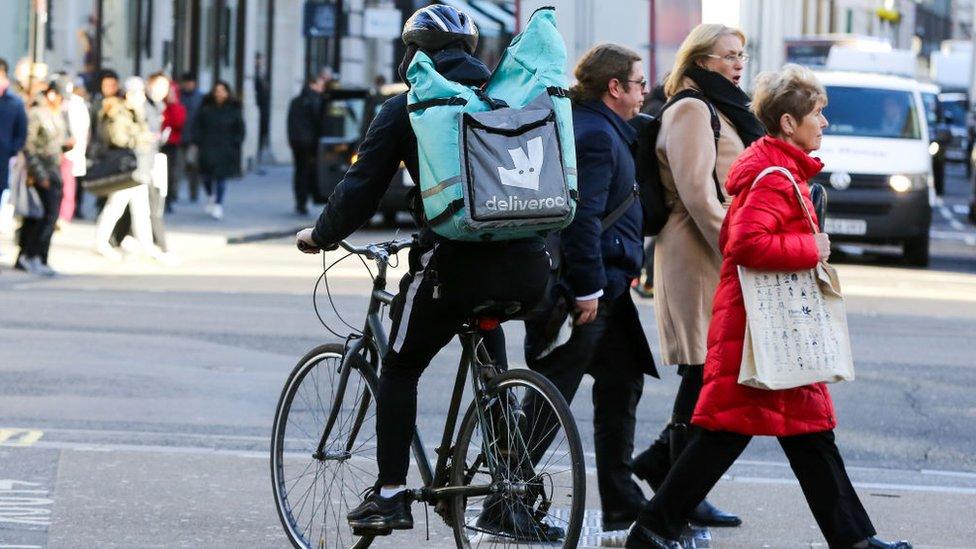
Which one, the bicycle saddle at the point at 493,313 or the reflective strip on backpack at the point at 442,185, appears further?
the bicycle saddle at the point at 493,313

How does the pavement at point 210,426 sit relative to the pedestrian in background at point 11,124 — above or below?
below

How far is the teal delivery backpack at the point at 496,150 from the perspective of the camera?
5.04 metres

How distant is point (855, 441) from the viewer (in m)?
8.88

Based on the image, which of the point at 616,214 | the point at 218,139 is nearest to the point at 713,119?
the point at 616,214

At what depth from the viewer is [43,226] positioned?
16125 millimetres

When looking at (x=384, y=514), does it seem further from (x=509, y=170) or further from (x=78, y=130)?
(x=78, y=130)

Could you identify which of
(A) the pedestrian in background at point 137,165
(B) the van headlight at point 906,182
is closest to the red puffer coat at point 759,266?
(A) the pedestrian in background at point 137,165

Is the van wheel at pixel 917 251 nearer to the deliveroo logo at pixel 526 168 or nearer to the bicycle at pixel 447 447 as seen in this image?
the bicycle at pixel 447 447

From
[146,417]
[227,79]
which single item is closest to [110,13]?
[227,79]

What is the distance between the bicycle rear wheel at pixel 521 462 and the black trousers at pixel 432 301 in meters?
0.19

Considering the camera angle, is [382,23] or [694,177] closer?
[694,177]

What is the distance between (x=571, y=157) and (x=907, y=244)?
15.0 m

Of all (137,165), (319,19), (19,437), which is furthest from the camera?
(319,19)

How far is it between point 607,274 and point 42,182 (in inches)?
415
